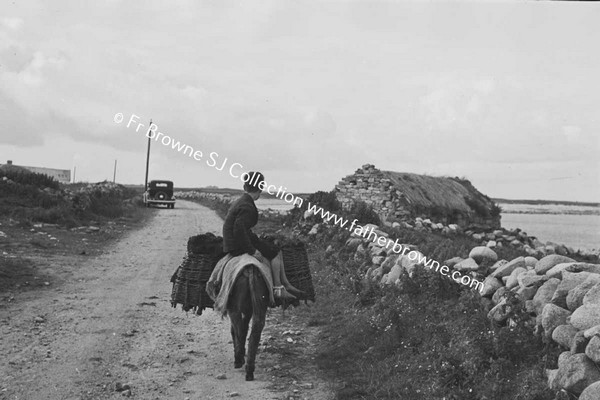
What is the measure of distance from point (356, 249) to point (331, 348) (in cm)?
527

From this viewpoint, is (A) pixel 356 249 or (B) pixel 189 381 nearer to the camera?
(B) pixel 189 381

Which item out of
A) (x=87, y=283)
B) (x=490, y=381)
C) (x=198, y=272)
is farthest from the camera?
(x=87, y=283)

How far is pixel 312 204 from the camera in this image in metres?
19.8

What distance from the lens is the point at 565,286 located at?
573cm

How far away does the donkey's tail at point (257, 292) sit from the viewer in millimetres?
6469

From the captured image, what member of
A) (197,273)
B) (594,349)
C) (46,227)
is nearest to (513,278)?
(594,349)

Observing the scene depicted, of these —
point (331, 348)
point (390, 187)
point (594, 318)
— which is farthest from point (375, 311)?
point (390, 187)

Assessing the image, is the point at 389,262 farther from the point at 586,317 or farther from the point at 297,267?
the point at 586,317

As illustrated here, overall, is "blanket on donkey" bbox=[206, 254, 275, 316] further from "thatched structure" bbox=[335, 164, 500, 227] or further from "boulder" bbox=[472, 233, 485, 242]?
"thatched structure" bbox=[335, 164, 500, 227]

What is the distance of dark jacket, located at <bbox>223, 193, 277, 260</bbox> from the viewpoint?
260 inches

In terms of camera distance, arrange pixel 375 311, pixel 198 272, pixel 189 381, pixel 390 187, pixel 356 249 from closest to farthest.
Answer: pixel 189 381 < pixel 198 272 < pixel 375 311 < pixel 356 249 < pixel 390 187

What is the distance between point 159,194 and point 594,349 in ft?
129

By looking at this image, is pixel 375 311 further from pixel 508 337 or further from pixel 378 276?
pixel 508 337

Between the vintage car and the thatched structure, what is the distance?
2352 centimetres
